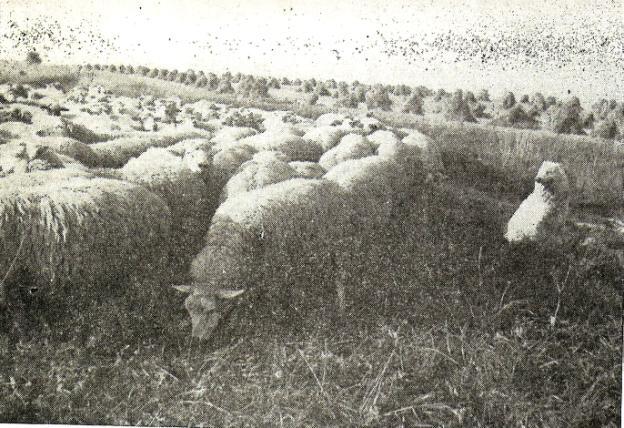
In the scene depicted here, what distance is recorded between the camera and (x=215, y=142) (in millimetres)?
3982

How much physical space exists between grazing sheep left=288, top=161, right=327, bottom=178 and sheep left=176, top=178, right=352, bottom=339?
228 mm

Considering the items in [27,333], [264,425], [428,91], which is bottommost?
[264,425]

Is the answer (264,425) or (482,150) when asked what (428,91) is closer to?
(482,150)

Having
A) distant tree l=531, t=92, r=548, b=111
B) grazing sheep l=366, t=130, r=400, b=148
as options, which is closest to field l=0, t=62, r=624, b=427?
distant tree l=531, t=92, r=548, b=111

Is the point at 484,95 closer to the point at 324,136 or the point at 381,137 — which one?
the point at 381,137

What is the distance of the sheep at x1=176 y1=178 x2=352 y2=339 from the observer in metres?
3.30

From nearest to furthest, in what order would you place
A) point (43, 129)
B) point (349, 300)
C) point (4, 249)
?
point (4, 249)
point (349, 300)
point (43, 129)

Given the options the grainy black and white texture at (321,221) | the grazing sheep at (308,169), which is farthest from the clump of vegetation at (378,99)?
the grazing sheep at (308,169)

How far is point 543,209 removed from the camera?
11.6ft

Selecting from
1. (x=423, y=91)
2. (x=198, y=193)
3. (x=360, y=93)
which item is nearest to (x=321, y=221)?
(x=198, y=193)

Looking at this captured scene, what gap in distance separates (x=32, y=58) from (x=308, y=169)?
2210 millimetres

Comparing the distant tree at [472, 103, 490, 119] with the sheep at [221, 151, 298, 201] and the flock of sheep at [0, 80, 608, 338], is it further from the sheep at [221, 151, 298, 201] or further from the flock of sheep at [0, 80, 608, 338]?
the sheep at [221, 151, 298, 201]

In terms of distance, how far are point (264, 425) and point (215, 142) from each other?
80.5 inches

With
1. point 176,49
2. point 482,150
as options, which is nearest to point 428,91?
point 482,150
